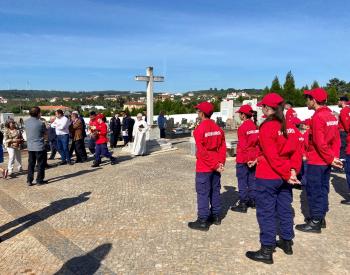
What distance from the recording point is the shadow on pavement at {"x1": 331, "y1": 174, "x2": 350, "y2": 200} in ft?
24.6

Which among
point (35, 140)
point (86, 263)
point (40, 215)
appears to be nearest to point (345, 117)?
point (86, 263)

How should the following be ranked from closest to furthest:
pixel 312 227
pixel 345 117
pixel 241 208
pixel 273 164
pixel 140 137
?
pixel 273 164 → pixel 312 227 → pixel 241 208 → pixel 345 117 → pixel 140 137

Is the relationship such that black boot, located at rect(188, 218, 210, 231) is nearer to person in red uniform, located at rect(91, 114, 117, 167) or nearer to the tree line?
person in red uniform, located at rect(91, 114, 117, 167)

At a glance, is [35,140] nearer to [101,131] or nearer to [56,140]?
[101,131]

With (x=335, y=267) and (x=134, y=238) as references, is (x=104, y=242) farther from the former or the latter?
(x=335, y=267)

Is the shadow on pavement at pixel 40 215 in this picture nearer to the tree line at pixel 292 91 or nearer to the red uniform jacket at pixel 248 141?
the red uniform jacket at pixel 248 141

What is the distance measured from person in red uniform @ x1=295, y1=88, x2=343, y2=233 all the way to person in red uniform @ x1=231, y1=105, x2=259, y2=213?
39.1 inches

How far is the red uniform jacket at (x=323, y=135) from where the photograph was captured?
5.21 meters

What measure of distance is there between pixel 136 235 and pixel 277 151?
2.33 m

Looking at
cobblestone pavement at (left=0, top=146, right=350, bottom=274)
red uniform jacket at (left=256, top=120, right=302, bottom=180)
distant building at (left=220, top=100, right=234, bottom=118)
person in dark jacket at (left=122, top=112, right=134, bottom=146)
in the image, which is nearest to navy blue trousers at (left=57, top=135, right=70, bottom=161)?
cobblestone pavement at (left=0, top=146, right=350, bottom=274)

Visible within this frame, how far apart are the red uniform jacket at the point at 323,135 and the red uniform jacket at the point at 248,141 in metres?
1.03

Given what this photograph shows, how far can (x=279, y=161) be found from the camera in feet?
14.0

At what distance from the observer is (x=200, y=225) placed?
5414 mm

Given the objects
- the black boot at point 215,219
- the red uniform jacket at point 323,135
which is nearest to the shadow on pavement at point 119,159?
the black boot at point 215,219
